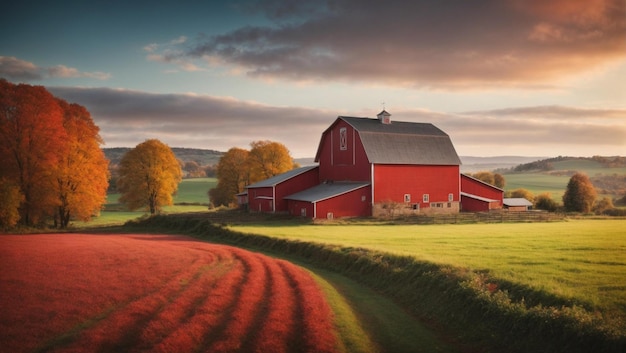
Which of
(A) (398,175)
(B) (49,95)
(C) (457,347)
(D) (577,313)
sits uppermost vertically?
(B) (49,95)

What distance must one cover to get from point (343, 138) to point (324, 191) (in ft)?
26.0

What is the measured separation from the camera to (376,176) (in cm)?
4769

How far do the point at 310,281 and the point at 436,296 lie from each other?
5.07 metres

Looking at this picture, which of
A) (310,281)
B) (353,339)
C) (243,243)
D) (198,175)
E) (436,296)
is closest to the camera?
(353,339)

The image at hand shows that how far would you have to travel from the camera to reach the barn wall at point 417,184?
48.0 metres

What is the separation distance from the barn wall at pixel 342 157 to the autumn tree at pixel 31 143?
28.8m

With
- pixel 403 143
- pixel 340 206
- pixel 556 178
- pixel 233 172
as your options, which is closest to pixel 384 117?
pixel 403 143

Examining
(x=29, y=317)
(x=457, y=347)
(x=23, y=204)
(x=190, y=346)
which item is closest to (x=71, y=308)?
(x=29, y=317)

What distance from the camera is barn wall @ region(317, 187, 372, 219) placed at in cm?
4368

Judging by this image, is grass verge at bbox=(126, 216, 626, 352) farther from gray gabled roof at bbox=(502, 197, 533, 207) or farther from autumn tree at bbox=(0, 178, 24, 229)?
gray gabled roof at bbox=(502, 197, 533, 207)

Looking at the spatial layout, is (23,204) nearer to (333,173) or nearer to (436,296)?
(333,173)

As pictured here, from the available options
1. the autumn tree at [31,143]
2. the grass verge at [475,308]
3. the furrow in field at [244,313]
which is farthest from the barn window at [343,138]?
the furrow in field at [244,313]

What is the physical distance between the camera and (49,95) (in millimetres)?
33750

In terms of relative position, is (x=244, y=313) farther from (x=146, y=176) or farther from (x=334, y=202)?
(x=146, y=176)
